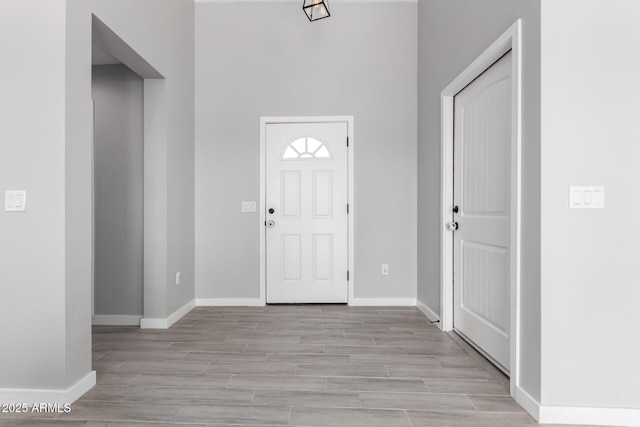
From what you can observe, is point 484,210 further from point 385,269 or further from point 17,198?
point 17,198

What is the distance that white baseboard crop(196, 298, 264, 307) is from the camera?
3971 mm

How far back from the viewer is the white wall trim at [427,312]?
335 centimetres

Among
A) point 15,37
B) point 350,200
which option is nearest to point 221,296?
point 350,200

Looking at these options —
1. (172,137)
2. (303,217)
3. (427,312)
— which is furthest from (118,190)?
(427,312)

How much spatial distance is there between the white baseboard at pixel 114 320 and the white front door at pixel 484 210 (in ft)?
9.62

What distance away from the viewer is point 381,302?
397 centimetres

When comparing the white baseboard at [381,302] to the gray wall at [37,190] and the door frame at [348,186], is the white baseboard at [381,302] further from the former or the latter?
→ the gray wall at [37,190]

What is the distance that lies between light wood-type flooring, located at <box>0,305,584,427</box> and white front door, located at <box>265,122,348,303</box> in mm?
718
